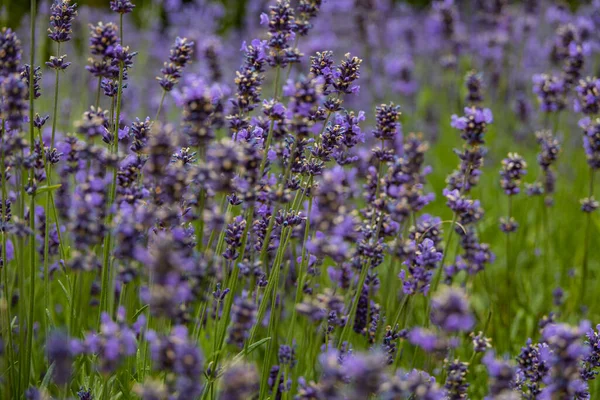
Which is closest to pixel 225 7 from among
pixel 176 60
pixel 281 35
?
pixel 176 60

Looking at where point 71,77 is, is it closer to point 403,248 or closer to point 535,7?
point 535,7

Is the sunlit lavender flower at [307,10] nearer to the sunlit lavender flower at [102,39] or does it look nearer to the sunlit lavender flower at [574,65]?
the sunlit lavender flower at [102,39]

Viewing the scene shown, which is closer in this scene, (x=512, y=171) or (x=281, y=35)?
(x=281, y=35)

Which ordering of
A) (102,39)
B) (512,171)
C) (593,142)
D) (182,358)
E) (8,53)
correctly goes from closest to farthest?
(182,358), (8,53), (102,39), (512,171), (593,142)

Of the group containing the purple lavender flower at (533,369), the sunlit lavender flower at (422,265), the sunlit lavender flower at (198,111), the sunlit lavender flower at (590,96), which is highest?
the sunlit lavender flower at (590,96)

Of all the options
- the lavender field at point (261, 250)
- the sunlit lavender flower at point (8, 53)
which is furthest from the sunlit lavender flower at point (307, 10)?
the sunlit lavender flower at point (8, 53)

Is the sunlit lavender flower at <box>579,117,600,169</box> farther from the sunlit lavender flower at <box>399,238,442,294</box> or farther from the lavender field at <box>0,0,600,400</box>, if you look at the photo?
the sunlit lavender flower at <box>399,238,442,294</box>

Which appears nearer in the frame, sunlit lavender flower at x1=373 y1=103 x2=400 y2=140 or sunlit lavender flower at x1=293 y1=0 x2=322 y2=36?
sunlit lavender flower at x1=373 y1=103 x2=400 y2=140

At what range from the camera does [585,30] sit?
561cm

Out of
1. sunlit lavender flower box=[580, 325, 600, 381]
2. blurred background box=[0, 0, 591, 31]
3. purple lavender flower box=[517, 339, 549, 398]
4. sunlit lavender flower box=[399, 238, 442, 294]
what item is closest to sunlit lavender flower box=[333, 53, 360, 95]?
sunlit lavender flower box=[399, 238, 442, 294]

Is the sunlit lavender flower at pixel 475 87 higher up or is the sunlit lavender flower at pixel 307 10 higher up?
the sunlit lavender flower at pixel 475 87

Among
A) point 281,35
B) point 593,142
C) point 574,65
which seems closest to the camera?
point 281,35

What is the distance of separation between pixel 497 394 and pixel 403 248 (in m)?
0.74

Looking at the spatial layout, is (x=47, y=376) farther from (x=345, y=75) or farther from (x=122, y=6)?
(x=345, y=75)
